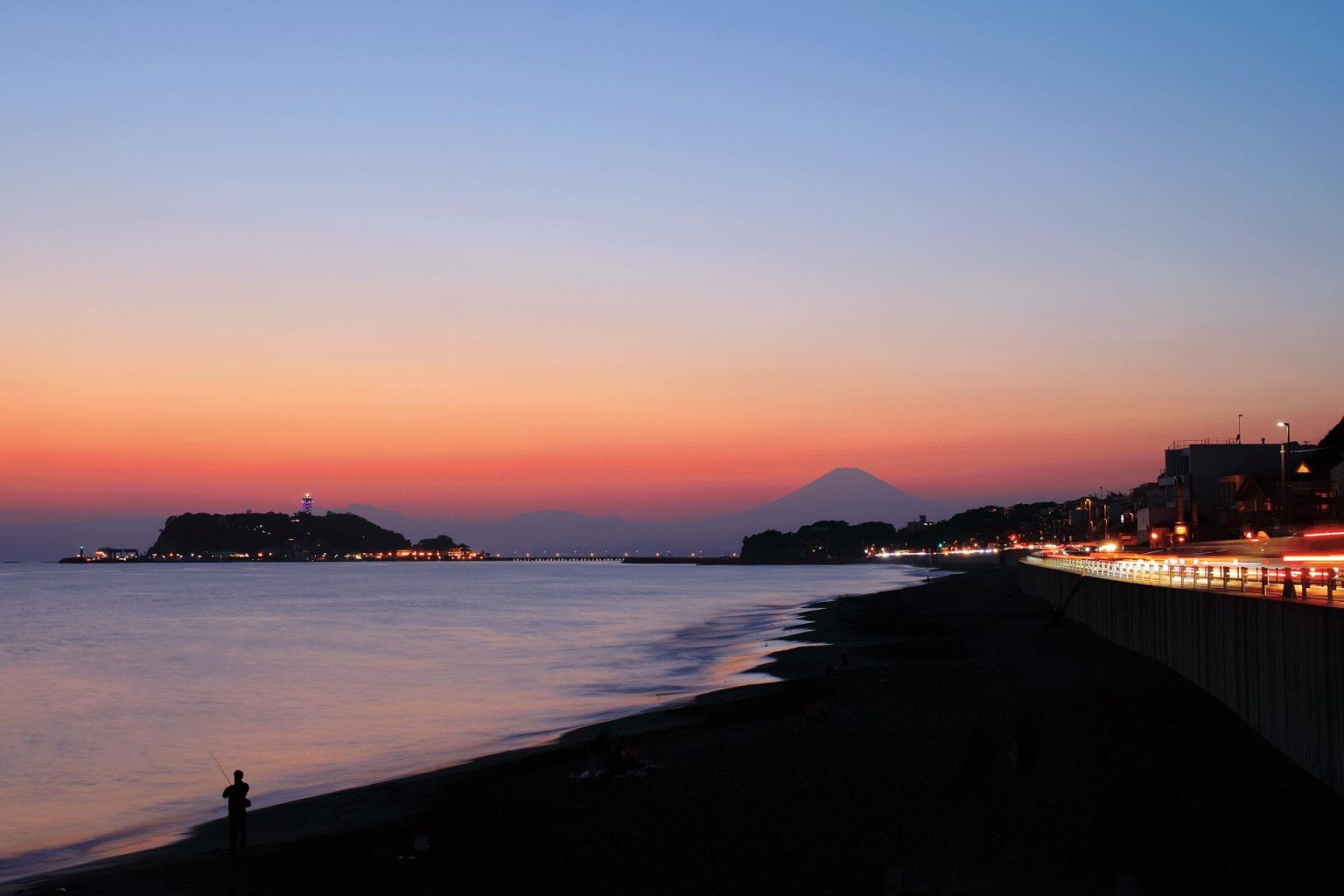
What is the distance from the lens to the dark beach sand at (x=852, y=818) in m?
13.7

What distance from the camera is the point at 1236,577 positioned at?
2558 cm

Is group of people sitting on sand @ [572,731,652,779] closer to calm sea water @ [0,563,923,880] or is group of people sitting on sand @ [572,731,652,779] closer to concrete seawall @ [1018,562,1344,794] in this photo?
calm sea water @ [0,563,923,880]

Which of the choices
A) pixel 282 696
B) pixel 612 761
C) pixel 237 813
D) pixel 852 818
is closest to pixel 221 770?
pixel 237 813

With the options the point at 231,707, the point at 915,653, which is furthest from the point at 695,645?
the point at 231,707

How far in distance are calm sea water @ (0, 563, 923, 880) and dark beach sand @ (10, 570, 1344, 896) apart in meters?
2.70

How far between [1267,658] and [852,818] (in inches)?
265

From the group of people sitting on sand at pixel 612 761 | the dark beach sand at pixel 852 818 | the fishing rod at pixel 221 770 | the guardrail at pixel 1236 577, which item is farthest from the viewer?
the fishing rod at pixel 221 770

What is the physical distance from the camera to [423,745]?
99.6 ft

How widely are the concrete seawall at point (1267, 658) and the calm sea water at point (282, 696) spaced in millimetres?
15341

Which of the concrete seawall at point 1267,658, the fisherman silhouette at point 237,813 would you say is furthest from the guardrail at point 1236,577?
the fisherman silhouette at point 237,813

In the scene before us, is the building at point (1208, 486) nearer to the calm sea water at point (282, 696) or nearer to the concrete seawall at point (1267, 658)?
the calm sea water at point (282, 696)

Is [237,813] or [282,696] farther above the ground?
[237,813]

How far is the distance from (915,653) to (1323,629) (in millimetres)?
29822

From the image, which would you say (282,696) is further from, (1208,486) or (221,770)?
(1208,486)
